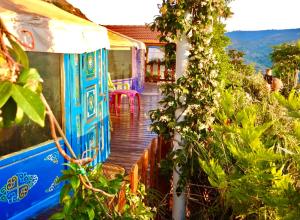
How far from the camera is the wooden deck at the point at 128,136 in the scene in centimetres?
596

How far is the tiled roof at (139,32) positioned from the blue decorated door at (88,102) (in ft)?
44.0

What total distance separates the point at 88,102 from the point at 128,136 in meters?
2.76

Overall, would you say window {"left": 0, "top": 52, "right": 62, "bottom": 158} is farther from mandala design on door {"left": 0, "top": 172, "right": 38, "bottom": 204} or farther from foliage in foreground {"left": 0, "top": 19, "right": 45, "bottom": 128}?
foliage in foreground {"left": 0, "top": 19, "right": 45, "bottom": 128}

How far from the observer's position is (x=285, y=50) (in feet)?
58.2

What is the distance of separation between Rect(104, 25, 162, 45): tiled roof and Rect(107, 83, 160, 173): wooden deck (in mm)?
8254

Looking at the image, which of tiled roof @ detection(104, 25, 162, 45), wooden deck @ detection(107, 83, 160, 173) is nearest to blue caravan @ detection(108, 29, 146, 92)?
wooden deck @ detection(107, 83, 160, 173)

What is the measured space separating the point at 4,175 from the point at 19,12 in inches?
67.5

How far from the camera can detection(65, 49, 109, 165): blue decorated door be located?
4.45 meters

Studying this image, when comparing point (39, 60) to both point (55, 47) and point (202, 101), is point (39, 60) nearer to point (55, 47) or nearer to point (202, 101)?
point (55, 47)

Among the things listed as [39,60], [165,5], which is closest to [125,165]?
[39,60]

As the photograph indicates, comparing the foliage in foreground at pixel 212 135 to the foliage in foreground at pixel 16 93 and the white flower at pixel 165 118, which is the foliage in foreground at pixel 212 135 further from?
the foliage in foreground at pixel 16 93

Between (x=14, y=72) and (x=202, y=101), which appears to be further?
(x=202, y=101)

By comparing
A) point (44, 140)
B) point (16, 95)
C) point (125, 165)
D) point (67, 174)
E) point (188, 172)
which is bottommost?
point (125, 165)

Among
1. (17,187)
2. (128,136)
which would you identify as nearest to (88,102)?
(17,187)
